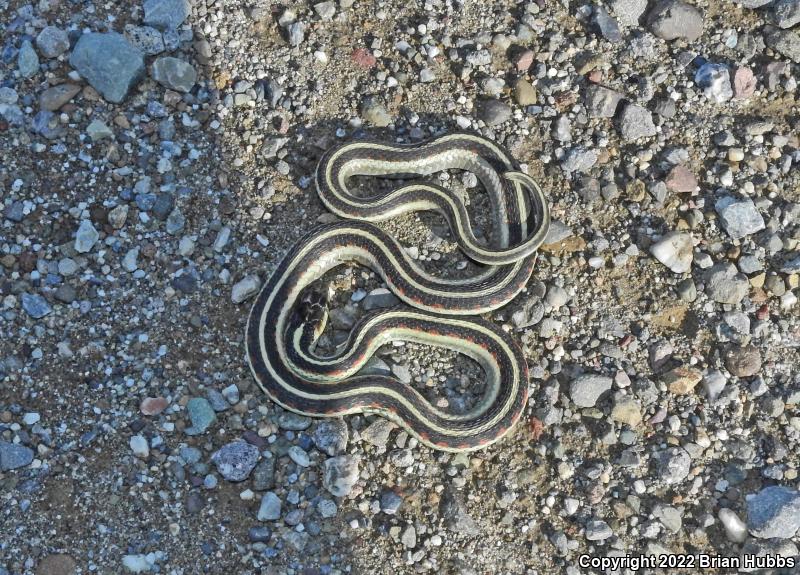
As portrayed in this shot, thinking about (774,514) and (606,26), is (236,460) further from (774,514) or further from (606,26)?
(606,26)

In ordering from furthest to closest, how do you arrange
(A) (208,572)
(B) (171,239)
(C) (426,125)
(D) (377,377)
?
1. (C) (426,125)
2. (B) (171,239)
3. (D) (377,377)
4. (A) (208,572)

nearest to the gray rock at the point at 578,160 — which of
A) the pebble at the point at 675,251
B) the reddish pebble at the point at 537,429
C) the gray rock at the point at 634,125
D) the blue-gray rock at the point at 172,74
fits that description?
the gray rock at the point at 634,125

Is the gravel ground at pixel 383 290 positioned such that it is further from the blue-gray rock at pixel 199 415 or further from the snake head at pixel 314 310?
the snake head at pixel 314 310

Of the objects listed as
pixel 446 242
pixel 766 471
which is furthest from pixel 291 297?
pixel 766 471

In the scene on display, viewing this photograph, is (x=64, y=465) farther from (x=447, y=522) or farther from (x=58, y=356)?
(x=447, y=522)

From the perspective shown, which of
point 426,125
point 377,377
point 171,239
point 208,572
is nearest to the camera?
point 208,572

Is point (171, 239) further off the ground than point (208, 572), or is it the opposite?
point (171, 239)

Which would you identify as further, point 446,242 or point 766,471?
point 446,242
